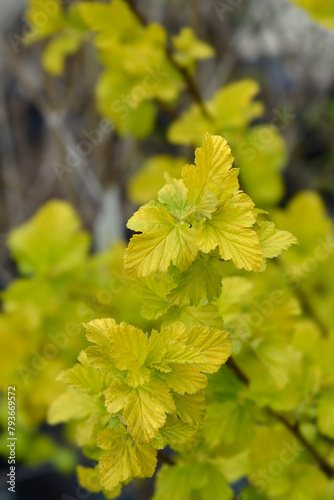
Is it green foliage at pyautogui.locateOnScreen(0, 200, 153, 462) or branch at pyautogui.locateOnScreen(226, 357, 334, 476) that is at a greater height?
branch at pyautogui.locateOnScreen(226, 357, 334, 476)

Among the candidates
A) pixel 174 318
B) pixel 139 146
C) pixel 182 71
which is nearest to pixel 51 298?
pixel 182 71

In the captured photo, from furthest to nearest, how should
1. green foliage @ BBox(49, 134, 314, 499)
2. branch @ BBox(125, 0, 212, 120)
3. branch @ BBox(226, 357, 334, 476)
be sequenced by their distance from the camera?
branch @ BBox(125, 0, 212, 120)
branch @ BBox(226, 357, 334, 476)
green foliage @ BBox(49, 134, 314, 499)

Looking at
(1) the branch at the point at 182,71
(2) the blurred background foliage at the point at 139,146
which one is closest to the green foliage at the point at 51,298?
(2) the blurred background foliage at the point at 139,146

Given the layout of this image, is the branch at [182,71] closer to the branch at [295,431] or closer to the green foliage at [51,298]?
the green foliage at [51,298]

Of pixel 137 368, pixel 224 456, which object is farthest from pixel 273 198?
pixel 137 368

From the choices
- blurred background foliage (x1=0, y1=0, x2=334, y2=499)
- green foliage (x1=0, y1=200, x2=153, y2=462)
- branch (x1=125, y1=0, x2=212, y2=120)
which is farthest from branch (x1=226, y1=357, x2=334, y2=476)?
branch (x1=125, y1=0, x2=212, y2=120)

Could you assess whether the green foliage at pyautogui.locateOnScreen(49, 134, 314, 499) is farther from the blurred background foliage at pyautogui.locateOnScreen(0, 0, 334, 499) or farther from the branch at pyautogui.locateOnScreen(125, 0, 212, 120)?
the branch at pyautogui.locateOnScreen(125, 0, 212, 120)

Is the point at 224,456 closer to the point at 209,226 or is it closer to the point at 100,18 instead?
the point at 209,226

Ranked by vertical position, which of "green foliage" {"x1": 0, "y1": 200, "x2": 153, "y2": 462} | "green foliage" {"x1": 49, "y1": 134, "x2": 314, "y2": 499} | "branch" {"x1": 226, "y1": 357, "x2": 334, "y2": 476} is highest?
"green foliage" {"x1": 49, "y1": 134, "x2": 314, "y2": 499}
